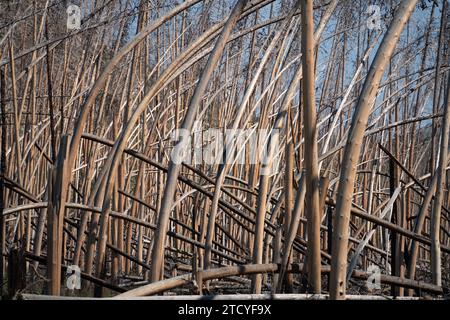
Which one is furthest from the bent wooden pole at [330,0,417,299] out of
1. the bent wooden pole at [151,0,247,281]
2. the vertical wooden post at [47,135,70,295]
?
the vertical wooden post at [47,135,70,295]

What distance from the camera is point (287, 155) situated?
2.17 meters

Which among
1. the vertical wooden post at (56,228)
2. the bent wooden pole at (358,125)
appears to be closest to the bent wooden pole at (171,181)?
the vertical wooden post at (56,228)

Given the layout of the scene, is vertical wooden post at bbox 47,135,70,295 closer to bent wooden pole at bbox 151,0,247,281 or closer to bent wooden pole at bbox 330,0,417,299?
bent wooden pole at bbox 151,0,247,281

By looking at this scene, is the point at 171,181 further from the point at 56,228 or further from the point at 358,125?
the point at 358,125

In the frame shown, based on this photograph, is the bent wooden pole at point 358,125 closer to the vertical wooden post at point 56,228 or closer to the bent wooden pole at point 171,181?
the bent wooden pole at point 171,181

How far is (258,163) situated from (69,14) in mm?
1275

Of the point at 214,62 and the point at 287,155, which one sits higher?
the point at 214,62

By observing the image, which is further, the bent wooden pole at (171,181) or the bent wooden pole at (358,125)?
the bent wooden pole at (171,181)

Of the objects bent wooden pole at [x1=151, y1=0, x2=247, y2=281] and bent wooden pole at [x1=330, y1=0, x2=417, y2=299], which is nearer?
bent wooden pole at [x1=330, y1=0, x2=417, y2=299]
